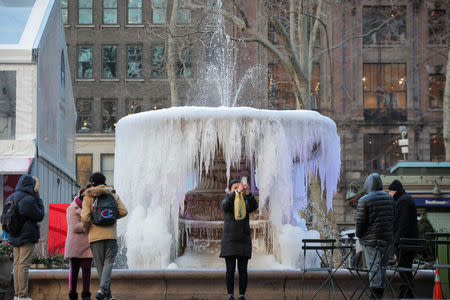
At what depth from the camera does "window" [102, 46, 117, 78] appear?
47.9 m

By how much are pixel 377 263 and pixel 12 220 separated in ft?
15.6

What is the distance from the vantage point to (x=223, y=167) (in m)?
12.9

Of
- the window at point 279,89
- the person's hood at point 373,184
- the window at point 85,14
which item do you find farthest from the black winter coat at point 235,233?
the window at point 85,14

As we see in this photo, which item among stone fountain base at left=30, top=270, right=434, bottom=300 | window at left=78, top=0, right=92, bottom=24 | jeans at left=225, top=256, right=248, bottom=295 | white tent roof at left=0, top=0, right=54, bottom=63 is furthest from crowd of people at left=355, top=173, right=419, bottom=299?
window at left=78, top=0, right=92, bottom=24

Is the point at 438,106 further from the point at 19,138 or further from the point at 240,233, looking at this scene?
the point at 240,233

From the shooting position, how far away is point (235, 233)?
370 inches

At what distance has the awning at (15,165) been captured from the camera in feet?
54.2

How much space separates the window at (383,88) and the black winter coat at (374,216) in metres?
37.4

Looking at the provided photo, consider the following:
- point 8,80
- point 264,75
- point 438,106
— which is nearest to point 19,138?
point 8,80

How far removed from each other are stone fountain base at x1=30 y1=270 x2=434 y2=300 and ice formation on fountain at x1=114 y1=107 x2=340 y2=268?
2022 mm

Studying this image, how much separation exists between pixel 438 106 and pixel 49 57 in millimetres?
32701

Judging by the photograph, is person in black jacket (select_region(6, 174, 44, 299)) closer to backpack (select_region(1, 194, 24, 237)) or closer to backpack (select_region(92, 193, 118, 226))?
backpack (select_region(1, 194, 24, 237))

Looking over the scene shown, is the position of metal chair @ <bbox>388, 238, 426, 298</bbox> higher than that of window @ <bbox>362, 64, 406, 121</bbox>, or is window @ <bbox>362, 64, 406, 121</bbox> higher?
window @ <bbox>362, 64, 406, 121</bbox>

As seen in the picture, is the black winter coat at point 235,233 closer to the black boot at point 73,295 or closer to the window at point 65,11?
the black boot at point 73,295
